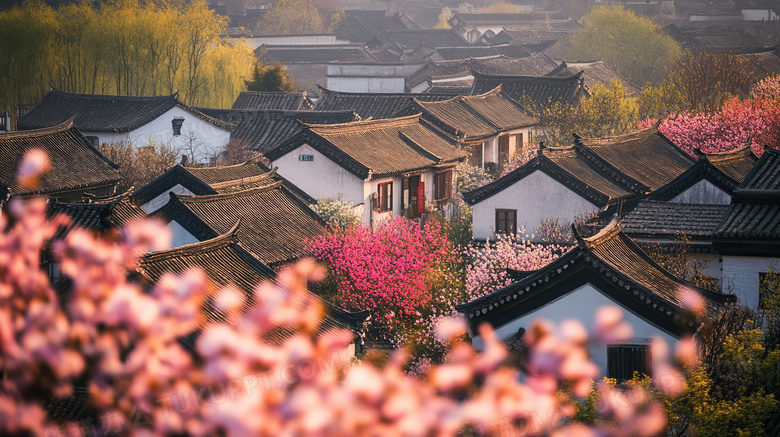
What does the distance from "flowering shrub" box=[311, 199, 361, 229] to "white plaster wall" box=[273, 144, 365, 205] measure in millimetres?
1509

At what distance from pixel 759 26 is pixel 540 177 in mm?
69644

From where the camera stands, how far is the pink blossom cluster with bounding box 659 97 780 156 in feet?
115

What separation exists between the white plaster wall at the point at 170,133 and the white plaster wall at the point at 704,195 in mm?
22689

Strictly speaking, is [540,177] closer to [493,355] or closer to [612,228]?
[612,228]


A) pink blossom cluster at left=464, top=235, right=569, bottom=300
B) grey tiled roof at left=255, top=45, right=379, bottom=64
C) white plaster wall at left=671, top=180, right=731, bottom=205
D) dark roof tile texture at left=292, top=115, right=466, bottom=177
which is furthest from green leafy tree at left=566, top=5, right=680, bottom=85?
pink blossom cluster at left=464, top=235, right=569, bottom=300

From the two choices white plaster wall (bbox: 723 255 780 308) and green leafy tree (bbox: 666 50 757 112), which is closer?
white plaster wall (bbox: 723 255 780 308)

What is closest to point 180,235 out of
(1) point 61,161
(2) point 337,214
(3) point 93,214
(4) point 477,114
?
(3) point 93,214

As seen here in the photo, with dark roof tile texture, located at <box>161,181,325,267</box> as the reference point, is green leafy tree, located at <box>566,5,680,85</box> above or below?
below

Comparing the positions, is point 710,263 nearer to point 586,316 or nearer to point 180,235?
point 586,316

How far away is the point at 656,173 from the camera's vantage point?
30.2m

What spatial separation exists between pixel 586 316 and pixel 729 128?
75.6 ft

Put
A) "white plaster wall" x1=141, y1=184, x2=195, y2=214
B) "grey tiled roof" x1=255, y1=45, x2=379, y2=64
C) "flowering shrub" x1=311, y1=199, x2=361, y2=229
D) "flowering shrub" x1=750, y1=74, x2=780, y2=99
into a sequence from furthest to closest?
"grey tiled roof" x1=255, y1=45, x2=379, y2=64, "flowering shrub" x1=750, y1=74, x2=780, y2=99, "flowering shrub" x1=311, y1=199, x2=361, y2=229, "white plaster wall" x1=141, y1=184, x2=195, y2=214

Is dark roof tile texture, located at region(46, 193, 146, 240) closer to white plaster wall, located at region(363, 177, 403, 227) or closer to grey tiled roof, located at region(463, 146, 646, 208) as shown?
white plaster wall, located at region(363, 177, 403, 227)

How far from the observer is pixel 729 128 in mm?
35688
